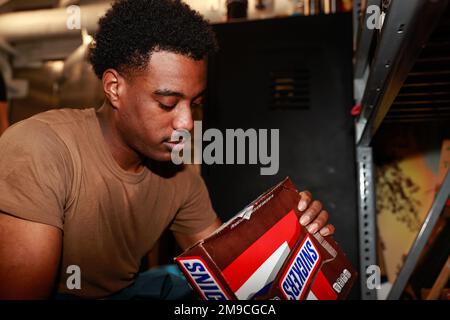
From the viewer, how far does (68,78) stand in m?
2.25

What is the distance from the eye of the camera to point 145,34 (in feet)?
2.98

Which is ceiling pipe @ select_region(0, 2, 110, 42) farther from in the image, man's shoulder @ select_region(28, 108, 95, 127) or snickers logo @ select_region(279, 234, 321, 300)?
snickers logo @ select_region(279, 234, 321, 300)

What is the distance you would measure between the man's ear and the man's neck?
1.5 inches

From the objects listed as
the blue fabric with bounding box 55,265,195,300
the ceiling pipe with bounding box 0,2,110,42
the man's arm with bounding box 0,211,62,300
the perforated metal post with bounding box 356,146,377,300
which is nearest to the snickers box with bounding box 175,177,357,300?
the man's arm with bounding box 0,211,62,300

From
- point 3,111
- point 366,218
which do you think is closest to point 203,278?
point 366,218

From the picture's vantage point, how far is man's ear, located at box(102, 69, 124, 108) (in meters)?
0.95

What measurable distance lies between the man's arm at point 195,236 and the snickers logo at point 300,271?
503 mm

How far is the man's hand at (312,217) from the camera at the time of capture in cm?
80

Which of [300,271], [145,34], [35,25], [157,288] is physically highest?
[35,25]

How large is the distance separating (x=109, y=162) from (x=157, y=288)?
437mm

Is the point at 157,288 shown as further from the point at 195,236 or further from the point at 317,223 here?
the point at 317,223

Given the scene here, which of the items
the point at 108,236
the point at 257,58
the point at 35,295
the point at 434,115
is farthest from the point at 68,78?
the point at 434,115

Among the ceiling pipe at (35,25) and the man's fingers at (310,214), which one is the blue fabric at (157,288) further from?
the ceiling pipe at (35,25)

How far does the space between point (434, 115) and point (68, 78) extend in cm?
196
